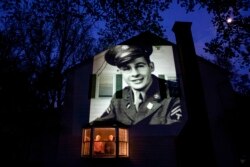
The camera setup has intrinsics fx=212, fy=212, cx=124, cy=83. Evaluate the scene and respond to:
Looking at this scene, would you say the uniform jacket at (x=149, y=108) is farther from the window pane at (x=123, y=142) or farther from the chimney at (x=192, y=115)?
the chimney at (x=192, y=115)

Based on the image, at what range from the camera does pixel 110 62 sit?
1245 centimetres

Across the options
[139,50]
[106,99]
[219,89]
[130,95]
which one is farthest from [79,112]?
[219,89]

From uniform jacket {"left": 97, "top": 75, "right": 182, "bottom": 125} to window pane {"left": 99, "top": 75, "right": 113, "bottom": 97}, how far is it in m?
0.40

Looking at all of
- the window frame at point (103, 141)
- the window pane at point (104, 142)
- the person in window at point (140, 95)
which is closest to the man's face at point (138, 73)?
the person in window at point (140, 95)

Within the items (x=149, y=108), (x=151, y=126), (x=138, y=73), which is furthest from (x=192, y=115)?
(x=138, y=73)

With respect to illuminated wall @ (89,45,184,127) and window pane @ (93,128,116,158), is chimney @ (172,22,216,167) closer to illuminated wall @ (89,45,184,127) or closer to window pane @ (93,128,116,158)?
illuminated wall @ (89,45,184,127)

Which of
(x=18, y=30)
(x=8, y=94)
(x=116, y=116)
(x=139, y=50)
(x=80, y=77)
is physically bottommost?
(x=116, y=116)

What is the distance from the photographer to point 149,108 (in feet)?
Result: 37.5

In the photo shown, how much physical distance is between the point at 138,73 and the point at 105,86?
2.03 meters

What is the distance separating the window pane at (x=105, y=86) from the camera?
1159 cm

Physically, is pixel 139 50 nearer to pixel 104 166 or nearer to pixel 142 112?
pixel 142 112

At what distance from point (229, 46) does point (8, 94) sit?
34.6 feet

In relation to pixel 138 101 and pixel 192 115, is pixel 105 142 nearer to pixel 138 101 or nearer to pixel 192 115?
pixel 138 101

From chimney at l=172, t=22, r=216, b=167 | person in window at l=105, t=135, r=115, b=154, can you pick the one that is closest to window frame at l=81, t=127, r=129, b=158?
person in window at l=105, t=135, r=115, b=154
